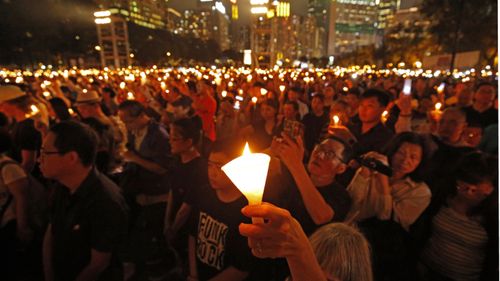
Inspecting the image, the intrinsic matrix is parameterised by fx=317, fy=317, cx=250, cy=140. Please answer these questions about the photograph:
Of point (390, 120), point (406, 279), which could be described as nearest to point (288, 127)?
point (406, 279)

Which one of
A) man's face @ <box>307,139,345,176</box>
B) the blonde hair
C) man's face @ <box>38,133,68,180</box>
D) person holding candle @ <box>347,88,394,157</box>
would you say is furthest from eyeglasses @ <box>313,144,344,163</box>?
man's face @ <box>38,133,68,180</box>

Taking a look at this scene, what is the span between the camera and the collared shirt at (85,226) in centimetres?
228

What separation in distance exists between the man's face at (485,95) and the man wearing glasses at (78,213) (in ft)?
21.6

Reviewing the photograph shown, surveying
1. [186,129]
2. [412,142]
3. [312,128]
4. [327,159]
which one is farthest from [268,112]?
[327,159]

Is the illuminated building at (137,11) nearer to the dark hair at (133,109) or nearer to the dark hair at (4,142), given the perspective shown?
the dark hair at (133,109)

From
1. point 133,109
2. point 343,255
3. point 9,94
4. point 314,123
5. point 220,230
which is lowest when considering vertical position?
point 220,230

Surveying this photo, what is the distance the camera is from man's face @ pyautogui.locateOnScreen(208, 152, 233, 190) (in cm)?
237

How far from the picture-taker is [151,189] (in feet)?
12.9

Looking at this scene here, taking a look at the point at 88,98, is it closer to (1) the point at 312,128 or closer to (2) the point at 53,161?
(2) the point at 53,161

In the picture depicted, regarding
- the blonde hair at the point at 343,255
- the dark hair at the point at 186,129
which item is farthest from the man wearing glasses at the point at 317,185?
the dark hair at the point at 186,129

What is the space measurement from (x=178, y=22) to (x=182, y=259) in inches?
2865

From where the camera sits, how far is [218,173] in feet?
7.89

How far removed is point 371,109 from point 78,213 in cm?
351

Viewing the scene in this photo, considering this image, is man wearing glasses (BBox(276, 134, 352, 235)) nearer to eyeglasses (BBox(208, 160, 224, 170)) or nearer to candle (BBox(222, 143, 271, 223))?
eyeglasses (BBox(208, 160, 224, 170))
